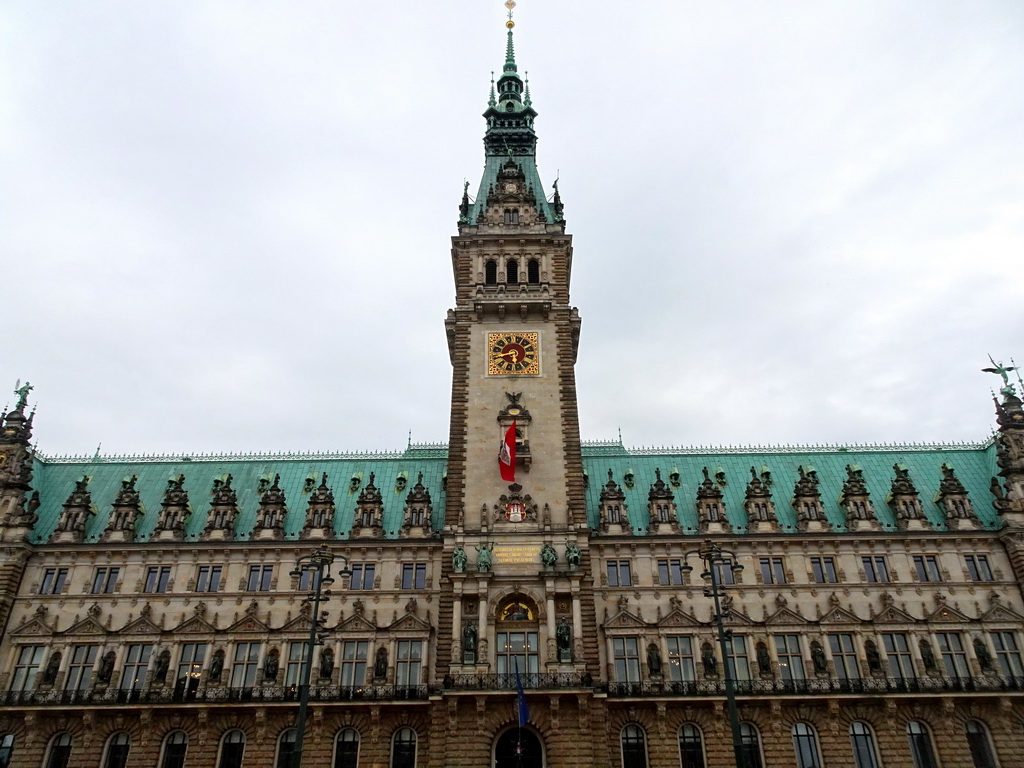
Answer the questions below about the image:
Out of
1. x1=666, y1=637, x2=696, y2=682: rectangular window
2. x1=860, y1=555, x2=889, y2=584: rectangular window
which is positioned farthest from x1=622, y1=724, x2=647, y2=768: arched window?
x1=860, y1=555, x2=889, y2=584: rectangular window

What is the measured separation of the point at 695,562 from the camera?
154ft

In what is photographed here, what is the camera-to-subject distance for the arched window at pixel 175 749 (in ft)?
136

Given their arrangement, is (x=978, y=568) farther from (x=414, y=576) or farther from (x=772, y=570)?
(x=414, y=576)

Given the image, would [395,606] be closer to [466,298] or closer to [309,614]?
[309,614]

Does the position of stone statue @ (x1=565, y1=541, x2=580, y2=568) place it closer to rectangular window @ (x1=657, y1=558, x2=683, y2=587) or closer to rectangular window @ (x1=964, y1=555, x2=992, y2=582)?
rectangular window @ (x1=657, y1=558, x2=683, y2=587)

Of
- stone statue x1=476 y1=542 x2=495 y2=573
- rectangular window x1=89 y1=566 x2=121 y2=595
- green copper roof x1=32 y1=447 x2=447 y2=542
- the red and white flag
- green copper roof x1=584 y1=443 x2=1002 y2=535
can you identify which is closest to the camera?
stone statue x1=476 y1=542 x2=495 y2=573

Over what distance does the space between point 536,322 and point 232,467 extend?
26.2m

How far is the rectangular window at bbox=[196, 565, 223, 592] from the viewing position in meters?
46.1

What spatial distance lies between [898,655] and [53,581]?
53338 millimetres

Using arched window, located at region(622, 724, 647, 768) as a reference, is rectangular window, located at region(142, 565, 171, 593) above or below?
above

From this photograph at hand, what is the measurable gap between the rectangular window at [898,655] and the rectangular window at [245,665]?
38401mm

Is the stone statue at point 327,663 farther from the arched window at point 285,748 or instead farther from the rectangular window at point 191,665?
the rectangular window at point 191,665

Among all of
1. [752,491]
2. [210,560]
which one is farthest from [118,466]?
[752,491]

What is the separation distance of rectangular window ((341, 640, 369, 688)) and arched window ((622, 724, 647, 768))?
1578 centimetres
